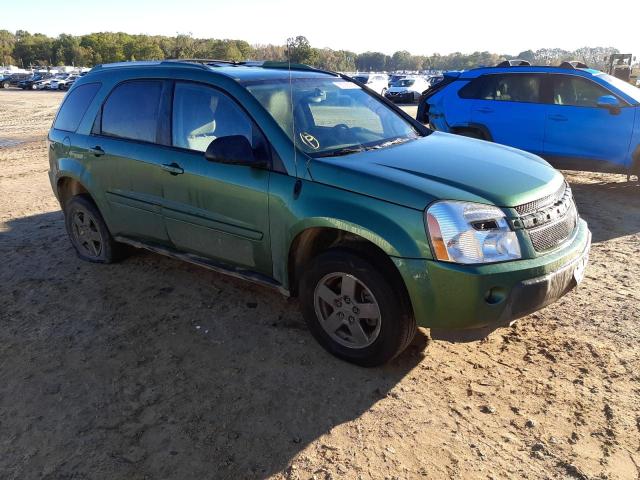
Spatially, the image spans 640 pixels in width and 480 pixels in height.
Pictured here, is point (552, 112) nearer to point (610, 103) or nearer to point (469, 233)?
point (610, 103)

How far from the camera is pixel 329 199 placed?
124 inches

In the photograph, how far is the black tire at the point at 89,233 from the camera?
16.1 feet

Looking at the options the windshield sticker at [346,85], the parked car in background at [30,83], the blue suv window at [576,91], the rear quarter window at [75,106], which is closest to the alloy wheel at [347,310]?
the windshield sticker at [346,85]

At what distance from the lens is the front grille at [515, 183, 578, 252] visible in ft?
9.72

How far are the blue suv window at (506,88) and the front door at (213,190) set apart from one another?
5855 millimetres

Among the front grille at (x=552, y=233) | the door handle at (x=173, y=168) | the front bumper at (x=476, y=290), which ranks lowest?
the front bumper at (x=476, y=290)

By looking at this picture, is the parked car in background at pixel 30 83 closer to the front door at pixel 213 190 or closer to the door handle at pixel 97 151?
the door handle at pixel 97 151

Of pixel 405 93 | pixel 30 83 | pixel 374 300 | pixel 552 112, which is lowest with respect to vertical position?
pixel 374 300

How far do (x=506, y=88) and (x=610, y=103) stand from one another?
1.57 metres

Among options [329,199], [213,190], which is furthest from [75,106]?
[329,199]

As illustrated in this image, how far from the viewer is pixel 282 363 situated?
342 cm

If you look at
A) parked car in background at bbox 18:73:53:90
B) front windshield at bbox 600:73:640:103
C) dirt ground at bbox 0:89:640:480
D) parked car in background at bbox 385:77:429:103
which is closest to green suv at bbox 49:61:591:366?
dirt ground at bbox 0:89:640:480

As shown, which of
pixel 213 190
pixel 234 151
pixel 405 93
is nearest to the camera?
pixel 234 151

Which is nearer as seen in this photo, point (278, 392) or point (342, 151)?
point (278, 392)
